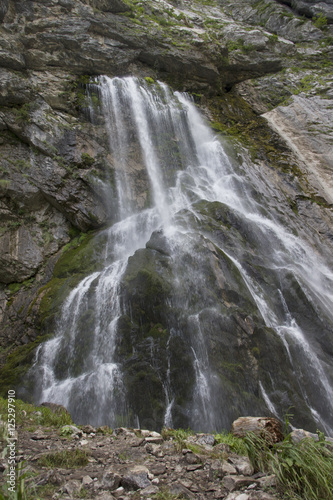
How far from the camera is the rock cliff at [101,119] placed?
12.3m

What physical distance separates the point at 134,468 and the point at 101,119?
60.9 feet

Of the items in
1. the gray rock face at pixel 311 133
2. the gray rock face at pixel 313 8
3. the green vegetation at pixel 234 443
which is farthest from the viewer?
the gray rock face at pixel 313 8

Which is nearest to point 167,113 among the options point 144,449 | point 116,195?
point 116,195

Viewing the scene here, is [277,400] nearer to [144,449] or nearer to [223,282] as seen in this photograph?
[223,282]

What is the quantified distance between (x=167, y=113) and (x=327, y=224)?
12484 mm

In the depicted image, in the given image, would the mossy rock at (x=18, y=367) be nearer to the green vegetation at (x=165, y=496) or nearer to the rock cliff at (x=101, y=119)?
the rock cliff at (x=101, y=119)

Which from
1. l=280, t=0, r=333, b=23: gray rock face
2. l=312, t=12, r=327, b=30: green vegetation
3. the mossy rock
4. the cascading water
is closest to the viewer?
the cascading water

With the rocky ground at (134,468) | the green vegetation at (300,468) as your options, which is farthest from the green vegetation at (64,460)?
the green vegetation at (300,468)

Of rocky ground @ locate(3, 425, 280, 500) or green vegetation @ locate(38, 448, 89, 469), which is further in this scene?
green vegetation @ locate(38, 448, 89, 469)

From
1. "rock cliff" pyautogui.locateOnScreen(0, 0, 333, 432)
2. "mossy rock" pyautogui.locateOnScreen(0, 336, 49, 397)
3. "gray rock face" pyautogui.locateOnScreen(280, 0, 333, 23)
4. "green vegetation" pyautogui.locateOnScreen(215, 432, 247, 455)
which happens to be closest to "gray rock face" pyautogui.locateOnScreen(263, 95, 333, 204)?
"rock cliff" pyautogui.locateOnScreen(0, 0, 333, 432)

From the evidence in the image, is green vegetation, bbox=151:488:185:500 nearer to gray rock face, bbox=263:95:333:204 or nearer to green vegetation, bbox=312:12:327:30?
gray rock face, bbox=263:95:333:204

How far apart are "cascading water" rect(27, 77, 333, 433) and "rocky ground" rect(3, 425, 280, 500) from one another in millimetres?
3260

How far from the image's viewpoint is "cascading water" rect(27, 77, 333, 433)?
704 centimetres

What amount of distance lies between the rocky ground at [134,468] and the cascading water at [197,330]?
326 centimetres
